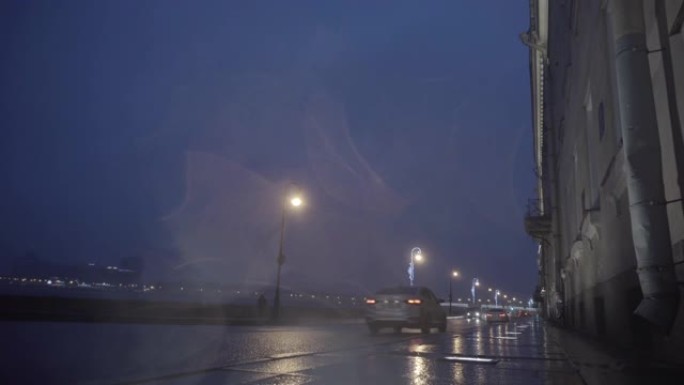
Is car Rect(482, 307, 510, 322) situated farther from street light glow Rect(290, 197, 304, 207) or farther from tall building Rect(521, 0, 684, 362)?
tall building Rect(521, 0, 684, 362)

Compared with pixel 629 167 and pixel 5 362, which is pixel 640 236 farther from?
pixel 5 362

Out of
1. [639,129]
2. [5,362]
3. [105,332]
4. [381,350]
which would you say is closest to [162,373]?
[5,362]

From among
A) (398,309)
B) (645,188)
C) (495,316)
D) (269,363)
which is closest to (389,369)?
(269,363)

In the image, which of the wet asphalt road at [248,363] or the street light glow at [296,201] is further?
the street light glow at [296,201]

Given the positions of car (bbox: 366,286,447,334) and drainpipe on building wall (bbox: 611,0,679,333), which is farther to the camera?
car (bbox: 366,286,447,334)

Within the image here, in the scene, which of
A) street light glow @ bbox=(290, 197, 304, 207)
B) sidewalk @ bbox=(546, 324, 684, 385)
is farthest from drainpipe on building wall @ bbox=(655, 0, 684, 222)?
street light glow @ bbox=(290, 197, 304, 207)

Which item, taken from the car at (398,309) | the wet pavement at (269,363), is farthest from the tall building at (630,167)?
the car at (398,309)

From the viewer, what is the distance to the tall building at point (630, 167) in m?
7.71

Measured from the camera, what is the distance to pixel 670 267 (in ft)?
24.9

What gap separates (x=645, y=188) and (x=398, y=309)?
14085mm

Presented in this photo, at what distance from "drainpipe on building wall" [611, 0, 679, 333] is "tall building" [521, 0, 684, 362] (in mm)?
13

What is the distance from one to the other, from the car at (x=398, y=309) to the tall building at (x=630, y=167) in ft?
18.8

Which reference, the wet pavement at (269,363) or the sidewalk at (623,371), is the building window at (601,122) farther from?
the sidewalk at (623,371)

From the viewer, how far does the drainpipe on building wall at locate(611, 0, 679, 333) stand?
24.9 ft
